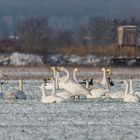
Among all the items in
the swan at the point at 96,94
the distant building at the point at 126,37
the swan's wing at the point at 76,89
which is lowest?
the distant building at the point at 126,37

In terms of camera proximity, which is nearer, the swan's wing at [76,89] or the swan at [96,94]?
the swan's wing at [76,89]

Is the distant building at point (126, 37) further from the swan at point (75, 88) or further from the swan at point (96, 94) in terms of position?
the swan at point (96, 94)

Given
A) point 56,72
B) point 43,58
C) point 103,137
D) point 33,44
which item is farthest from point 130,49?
point 103,137

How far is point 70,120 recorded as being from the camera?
1579 centimetres

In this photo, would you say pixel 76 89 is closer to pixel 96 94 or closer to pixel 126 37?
pixel 96 94

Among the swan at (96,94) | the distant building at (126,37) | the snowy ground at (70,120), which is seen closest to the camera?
the snowy ground at (70,120)

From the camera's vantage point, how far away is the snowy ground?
13.7 metres

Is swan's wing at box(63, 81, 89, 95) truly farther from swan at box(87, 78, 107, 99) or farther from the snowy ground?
the snowy ground

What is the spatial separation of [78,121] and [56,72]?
30.6 feet

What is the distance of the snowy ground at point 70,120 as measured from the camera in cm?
1366

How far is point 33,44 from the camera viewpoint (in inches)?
3578

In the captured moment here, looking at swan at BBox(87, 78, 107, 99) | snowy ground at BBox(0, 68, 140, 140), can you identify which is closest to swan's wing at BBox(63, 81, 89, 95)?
swan at BBox(87, 78, 107, 99)

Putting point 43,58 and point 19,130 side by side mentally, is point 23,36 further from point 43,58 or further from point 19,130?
point 19,130

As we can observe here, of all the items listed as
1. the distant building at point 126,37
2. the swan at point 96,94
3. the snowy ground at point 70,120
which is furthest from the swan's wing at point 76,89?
the distant building at point 126,37
